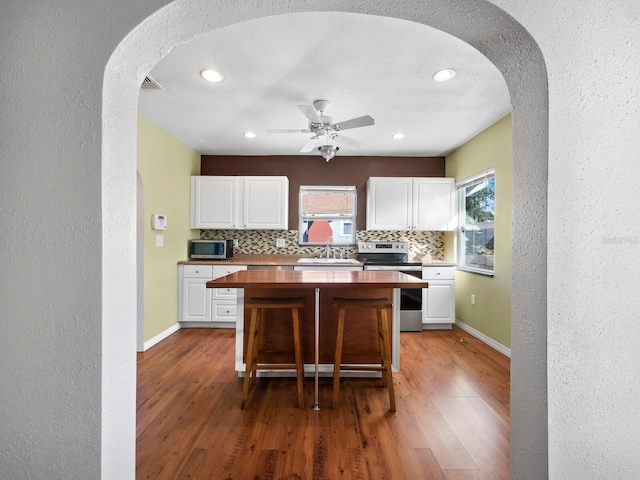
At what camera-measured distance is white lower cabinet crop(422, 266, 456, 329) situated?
429 centimetres

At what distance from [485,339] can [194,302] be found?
3.53 metres

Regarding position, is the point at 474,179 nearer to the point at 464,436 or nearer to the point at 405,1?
the point at 464,436

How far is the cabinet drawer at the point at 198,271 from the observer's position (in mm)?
4258

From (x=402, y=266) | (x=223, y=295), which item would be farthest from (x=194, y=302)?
(x=402, y=266)

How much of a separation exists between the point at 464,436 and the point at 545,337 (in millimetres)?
1315

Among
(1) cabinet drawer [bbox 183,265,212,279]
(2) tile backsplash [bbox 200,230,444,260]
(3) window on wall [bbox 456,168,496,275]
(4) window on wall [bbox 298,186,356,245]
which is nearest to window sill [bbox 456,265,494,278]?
(3) window on wall [bbox 456,168,496,275]

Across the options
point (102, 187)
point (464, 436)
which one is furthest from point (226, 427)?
point (102, 187)

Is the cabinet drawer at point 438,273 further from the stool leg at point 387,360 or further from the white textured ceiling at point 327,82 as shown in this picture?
the stool leg at point 387,360

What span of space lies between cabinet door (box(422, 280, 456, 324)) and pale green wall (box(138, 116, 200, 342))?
319cm

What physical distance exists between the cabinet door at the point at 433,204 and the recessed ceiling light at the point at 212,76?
292 centimetres

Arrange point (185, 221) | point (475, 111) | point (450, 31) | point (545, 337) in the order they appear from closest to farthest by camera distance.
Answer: point (545, 337)
point (450, 31)
point (475, 111)
point (185, 221)

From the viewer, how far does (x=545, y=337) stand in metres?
0.97

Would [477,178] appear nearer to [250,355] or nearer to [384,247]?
[384,247]

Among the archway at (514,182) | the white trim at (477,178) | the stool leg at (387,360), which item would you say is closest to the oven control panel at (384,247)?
the white trim at (477,178)
